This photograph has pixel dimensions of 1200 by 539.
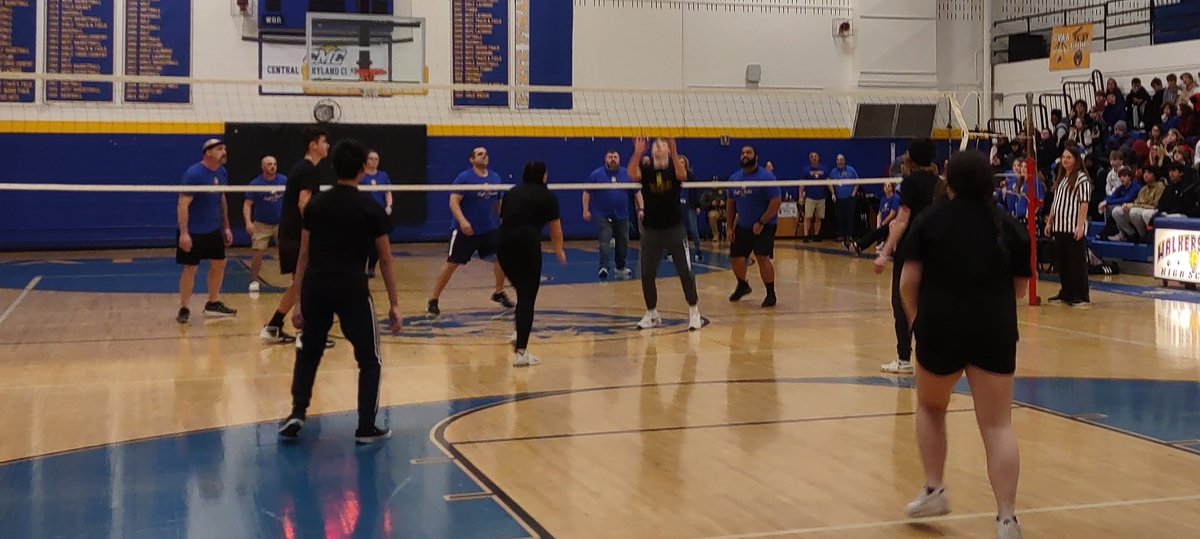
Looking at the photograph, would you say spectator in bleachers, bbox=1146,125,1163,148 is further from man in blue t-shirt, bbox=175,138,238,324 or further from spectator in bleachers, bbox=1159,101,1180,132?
man in blue t-shirt, bbox=175,138,238,324

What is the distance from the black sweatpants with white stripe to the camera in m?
7.23

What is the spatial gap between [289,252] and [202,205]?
1.74m

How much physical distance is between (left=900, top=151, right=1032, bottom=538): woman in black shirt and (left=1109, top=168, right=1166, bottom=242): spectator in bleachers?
13.8 m

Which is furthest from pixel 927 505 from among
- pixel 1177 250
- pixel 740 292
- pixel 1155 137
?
pixel 1155 137

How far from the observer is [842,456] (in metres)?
7.01

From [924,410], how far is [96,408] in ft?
18.3

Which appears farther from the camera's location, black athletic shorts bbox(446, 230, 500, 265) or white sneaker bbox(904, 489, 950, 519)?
black athletic shorts bbox(446, 230, 500, 265)

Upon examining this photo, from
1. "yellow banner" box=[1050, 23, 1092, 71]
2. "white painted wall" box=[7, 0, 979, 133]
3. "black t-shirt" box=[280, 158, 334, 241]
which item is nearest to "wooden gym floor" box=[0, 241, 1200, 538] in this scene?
"black t-shirt" box=[280, 158, 334, 241]

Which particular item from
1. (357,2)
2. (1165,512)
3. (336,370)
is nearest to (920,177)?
(1165,512)

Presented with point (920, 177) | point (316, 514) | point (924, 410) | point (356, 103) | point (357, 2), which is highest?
point (357, 2)

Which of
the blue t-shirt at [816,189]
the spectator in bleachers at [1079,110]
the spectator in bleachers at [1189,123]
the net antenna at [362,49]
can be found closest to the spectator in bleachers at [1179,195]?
the spectator in bleachers at [1189,123]

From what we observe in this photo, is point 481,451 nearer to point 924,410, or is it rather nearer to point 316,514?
point 316,514

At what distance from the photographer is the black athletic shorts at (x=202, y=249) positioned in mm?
12531

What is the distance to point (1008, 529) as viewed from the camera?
5.21 meters
